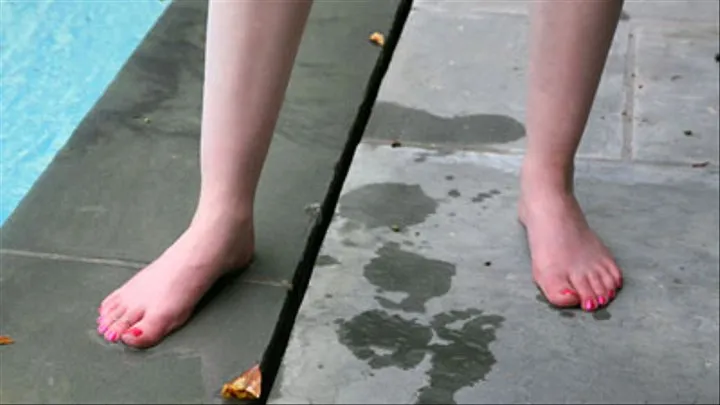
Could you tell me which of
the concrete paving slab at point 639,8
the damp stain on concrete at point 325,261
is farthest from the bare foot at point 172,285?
the concrete paving slab at point 639,8

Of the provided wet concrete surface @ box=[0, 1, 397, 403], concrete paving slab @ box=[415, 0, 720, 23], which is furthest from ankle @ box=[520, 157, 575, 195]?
concrete paving slab @ box=[415, 0, 720, 23]

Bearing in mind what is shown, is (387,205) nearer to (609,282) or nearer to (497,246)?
(497,246)

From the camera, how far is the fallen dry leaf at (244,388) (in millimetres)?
1476

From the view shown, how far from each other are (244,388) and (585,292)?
1.65 ft

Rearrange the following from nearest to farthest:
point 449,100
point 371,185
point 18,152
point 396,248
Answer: point 396,248 < point 371,185 < point 449,100 < point 18,152

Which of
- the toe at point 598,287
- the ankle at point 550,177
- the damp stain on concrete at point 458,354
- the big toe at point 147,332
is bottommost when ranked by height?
the big toe at point 147,332

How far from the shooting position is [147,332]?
156 cm

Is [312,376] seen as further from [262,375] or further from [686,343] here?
[686,343]

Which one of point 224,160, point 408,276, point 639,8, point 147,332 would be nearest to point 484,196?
point 408,276

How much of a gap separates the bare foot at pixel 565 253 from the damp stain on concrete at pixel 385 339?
0.21 metres

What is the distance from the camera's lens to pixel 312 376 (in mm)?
1524

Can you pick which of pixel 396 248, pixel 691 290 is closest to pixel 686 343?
pixel 691 290

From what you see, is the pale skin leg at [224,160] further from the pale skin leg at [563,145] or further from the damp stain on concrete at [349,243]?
the pale skin leg at [563,145]

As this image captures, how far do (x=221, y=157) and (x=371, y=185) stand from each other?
1.32ft
